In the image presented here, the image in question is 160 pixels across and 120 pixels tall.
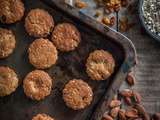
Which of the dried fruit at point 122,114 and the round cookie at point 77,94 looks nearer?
the round cookie at point 77,94

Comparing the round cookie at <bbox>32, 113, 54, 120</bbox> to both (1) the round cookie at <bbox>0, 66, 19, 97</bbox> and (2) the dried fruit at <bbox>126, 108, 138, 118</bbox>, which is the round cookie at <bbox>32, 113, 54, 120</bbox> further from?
(2) the dried fruit at <bbox>126, 108, 138, 118</bbox>

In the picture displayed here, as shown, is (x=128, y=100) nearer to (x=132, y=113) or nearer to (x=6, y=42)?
(x=132, y=113)

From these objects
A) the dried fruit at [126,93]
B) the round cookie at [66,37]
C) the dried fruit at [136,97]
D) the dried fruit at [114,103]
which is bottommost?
the dried fruit at [114,103]

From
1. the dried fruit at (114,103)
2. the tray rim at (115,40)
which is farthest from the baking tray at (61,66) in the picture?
the dried fruit at (114,103)

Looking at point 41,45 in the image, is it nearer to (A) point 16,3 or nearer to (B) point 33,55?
(B) point 33,55

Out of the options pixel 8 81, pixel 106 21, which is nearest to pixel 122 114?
pixel 106 21

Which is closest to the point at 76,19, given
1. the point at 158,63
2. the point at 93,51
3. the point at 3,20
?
the point at 93,51

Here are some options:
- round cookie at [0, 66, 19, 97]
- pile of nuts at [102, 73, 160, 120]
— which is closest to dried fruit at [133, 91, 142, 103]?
pile of nuts at [102, 73, 160, 120]

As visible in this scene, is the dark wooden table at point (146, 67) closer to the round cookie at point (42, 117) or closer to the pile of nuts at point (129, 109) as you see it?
the pile of nuts at point (129, 109)

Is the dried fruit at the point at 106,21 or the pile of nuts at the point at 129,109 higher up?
the dried fruit at the point at 106,21

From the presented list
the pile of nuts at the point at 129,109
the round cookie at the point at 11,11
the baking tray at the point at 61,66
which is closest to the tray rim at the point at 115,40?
the baking tray at the point at 61,66
